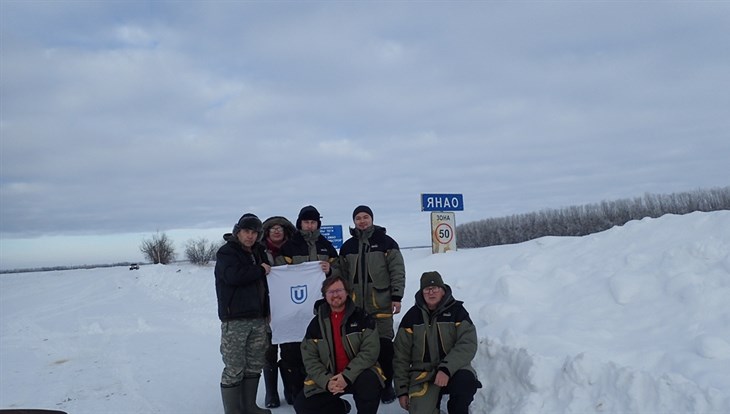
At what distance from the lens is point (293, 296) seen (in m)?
6.20

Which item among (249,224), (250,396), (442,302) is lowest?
(250,396)

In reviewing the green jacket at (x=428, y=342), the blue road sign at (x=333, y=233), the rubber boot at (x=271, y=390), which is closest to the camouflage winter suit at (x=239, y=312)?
the rubber boot at (x=271, y=390)

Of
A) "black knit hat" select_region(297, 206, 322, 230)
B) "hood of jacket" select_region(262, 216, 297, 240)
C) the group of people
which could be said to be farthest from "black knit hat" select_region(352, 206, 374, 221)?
"hood of jacket" select_region(262, 216, 297, 240)

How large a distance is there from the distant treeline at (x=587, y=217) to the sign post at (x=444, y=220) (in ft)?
66.2

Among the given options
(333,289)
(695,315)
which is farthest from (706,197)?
(333,289)

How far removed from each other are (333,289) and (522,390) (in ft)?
6.97

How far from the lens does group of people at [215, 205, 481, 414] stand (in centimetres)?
498

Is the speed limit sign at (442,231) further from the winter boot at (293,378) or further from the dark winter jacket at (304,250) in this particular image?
the winter boot at (293,378)

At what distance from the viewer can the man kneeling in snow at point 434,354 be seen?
15.9 feet

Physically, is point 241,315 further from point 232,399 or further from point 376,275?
point 376,275

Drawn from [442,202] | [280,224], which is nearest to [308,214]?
[280,224]

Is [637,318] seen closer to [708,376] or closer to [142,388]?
[708,376]

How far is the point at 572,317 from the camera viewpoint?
572 centimetres

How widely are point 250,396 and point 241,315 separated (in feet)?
3.22
